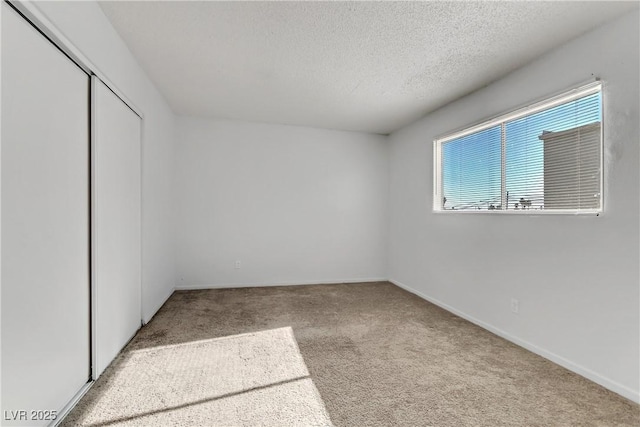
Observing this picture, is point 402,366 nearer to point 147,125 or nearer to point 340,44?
point 340,44

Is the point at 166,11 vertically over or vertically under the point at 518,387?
over

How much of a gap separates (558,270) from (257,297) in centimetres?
334

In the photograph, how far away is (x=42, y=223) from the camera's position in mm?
1492

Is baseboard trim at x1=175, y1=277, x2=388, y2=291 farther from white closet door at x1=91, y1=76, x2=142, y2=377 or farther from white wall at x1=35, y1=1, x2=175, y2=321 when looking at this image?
white closet door at x1=91, y1=76, x2=142, y2=377

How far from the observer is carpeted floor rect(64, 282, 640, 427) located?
1708 millimetres

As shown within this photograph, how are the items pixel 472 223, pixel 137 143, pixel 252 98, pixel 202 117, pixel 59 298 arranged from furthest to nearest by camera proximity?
pixel 202 117 < pixel 252 98 < pixel 472 223 < pixel 137 143 < pixel 59 298

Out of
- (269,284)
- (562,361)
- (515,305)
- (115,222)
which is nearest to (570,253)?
(515,305)

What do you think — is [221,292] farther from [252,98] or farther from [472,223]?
[472,223]

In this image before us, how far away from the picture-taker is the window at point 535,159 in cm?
218

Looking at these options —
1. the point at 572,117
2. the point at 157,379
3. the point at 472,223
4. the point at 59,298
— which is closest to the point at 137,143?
the point at 59,298

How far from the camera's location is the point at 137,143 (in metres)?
2.83

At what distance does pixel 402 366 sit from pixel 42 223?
8.10 feet

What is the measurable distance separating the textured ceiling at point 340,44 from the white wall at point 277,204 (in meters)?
1.03

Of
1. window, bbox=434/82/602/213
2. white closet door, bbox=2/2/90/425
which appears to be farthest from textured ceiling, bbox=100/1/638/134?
white closet door, bbox=2/2/90/425
